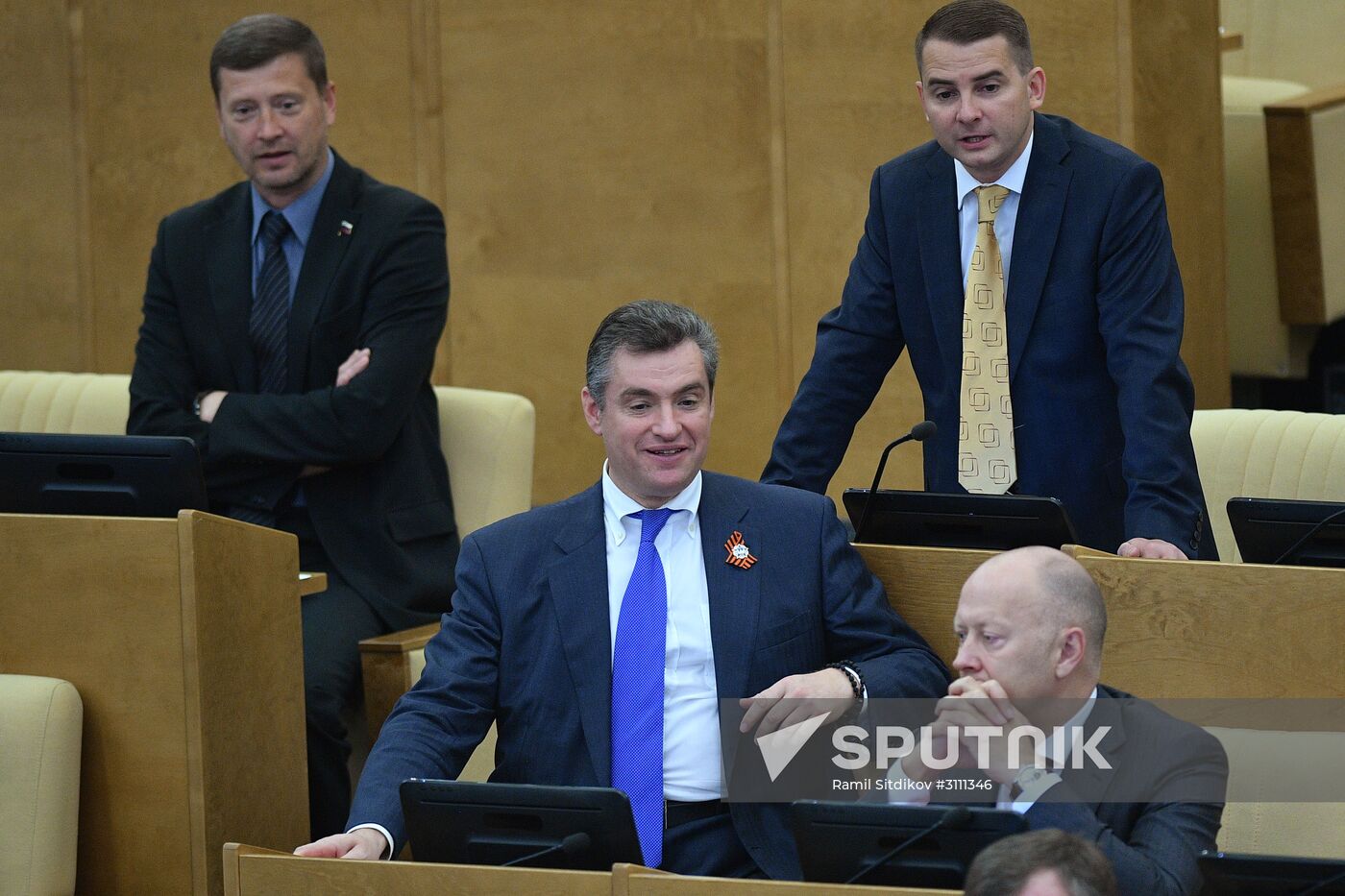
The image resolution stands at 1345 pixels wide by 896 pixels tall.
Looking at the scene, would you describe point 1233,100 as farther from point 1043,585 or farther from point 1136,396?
point 1043,585

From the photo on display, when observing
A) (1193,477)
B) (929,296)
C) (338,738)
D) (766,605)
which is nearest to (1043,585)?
(766,605)

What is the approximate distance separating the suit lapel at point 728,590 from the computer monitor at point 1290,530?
2.29 feet

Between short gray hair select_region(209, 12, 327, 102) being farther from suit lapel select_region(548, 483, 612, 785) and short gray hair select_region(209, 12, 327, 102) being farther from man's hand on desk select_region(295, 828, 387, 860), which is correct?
man's hand on desk select_region(295, 828, 387, 860)

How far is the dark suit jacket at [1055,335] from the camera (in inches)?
120

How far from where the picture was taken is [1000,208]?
10.6ft

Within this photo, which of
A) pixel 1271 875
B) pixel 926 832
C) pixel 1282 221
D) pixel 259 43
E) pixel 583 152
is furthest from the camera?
pixel 1282 221

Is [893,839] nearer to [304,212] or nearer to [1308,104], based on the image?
[304,212]

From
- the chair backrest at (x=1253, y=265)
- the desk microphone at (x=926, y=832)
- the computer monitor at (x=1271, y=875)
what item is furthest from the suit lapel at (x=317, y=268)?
the chair backrest at (x=1253, y=265)

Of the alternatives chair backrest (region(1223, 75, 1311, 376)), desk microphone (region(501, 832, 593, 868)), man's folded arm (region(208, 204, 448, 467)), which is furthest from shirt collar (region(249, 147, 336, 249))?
chair backrest (region(1223, 75, 1311, 376))

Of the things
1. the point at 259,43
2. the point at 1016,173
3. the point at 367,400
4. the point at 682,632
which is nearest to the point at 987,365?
the point at 1016,173

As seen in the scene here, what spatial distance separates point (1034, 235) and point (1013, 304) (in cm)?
12

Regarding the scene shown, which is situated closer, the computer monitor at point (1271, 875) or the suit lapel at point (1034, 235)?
the computer monitor at point (1271, 875)

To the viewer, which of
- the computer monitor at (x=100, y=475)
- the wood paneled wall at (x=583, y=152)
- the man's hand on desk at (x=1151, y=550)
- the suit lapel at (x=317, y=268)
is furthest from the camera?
the wood paneled wall at (x=583, y=152)

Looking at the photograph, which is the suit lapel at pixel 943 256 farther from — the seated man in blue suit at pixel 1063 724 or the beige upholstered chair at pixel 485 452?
the beige upholstered chair at pixel 485 452
